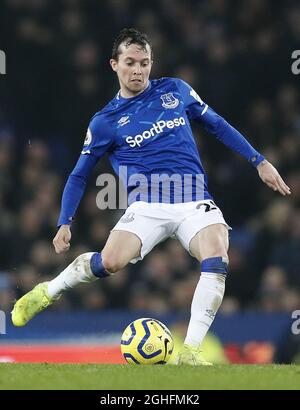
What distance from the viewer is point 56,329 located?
10.2 meters

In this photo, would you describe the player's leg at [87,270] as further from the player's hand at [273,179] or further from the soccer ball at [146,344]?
the player's hand at [273,179]

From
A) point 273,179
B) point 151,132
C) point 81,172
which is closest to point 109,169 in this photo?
point 81,172

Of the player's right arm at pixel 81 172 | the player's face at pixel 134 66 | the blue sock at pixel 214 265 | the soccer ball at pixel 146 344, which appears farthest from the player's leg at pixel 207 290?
the player's face at pixel 134 66

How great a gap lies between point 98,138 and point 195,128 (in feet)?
20.1

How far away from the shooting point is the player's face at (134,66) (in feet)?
23.3

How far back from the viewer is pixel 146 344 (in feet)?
22.2

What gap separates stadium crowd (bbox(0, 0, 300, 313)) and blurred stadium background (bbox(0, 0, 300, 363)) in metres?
0.02

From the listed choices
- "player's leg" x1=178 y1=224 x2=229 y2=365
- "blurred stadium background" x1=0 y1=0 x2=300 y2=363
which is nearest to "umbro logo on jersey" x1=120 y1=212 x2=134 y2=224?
"player's leg" x1=178 y1=224 x2=229 y2=365

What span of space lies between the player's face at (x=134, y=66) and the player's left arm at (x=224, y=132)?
31 centimetres

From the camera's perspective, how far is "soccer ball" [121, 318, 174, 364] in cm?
676

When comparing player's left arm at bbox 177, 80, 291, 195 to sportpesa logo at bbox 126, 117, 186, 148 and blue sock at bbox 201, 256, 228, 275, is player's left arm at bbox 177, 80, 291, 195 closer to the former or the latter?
sportpesa logo at bbox 126, 117, 186, 148

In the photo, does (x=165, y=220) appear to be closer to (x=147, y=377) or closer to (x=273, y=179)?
(x=273, y=179)

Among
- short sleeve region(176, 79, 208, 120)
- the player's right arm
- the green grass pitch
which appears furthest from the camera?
short sleeve region(176, 79, 208, 120)
